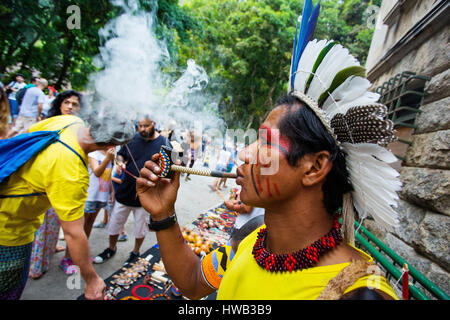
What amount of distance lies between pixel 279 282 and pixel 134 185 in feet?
11.2

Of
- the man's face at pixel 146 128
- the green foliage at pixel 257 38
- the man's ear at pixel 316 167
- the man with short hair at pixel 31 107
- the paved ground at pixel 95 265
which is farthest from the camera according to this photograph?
the green foliage at pixel 257 38

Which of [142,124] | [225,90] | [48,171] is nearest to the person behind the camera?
[48,171]

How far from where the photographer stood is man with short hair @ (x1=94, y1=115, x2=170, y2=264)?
12.8 feet

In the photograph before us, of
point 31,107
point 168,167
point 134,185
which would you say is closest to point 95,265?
point 134,185

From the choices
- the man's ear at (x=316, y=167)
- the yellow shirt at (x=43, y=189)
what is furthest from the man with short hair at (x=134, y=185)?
the man's ear at (x=316, y=167)

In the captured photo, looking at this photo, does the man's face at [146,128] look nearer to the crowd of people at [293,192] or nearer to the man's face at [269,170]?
the crowd of people at [293,192]

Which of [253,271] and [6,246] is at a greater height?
[253,271]

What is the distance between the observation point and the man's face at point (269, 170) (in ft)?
3.97

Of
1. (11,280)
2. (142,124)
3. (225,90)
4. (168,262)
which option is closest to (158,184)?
(168,262)

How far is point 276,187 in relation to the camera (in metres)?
1.21

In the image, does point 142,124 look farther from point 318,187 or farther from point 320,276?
point 320,276

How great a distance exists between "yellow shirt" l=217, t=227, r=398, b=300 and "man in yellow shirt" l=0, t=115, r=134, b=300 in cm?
149

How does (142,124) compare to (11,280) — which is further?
(142,124)

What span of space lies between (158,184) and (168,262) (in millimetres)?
573
